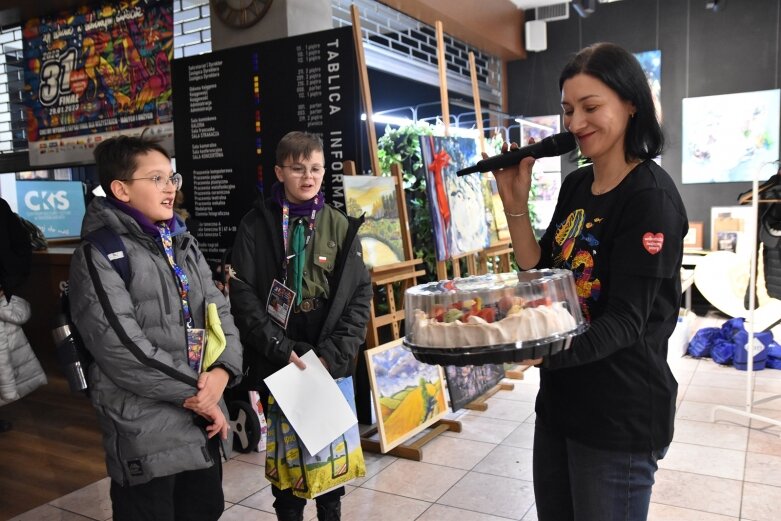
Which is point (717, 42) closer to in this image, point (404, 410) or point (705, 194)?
point (705, 194)

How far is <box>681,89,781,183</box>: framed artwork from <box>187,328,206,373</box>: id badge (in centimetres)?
707

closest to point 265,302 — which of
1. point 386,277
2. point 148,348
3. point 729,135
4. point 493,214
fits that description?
point 148,348

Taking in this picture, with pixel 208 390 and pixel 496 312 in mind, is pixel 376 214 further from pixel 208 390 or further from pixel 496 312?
pixel 496 312

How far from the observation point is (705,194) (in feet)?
25.3

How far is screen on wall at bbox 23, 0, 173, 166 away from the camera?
175 inches

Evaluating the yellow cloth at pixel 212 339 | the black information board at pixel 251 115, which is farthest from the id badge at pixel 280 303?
the black information board at pixel 251 115

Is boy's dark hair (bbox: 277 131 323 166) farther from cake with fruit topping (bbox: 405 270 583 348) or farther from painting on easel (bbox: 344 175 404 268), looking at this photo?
cake with fruit topping (bbox: 405 270 583 348)

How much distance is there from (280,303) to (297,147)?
612 mm

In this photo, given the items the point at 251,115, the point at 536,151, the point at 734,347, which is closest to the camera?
the point at 536,151

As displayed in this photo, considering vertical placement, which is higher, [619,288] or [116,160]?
[116,160]

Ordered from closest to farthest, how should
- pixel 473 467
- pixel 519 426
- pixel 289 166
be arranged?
pixel 289 166, pixel 473 467, pixel 519 426

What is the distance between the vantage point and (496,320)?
1306 mm

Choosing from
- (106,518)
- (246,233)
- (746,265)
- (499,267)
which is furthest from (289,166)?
(746,265)

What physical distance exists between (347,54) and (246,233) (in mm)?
1490
